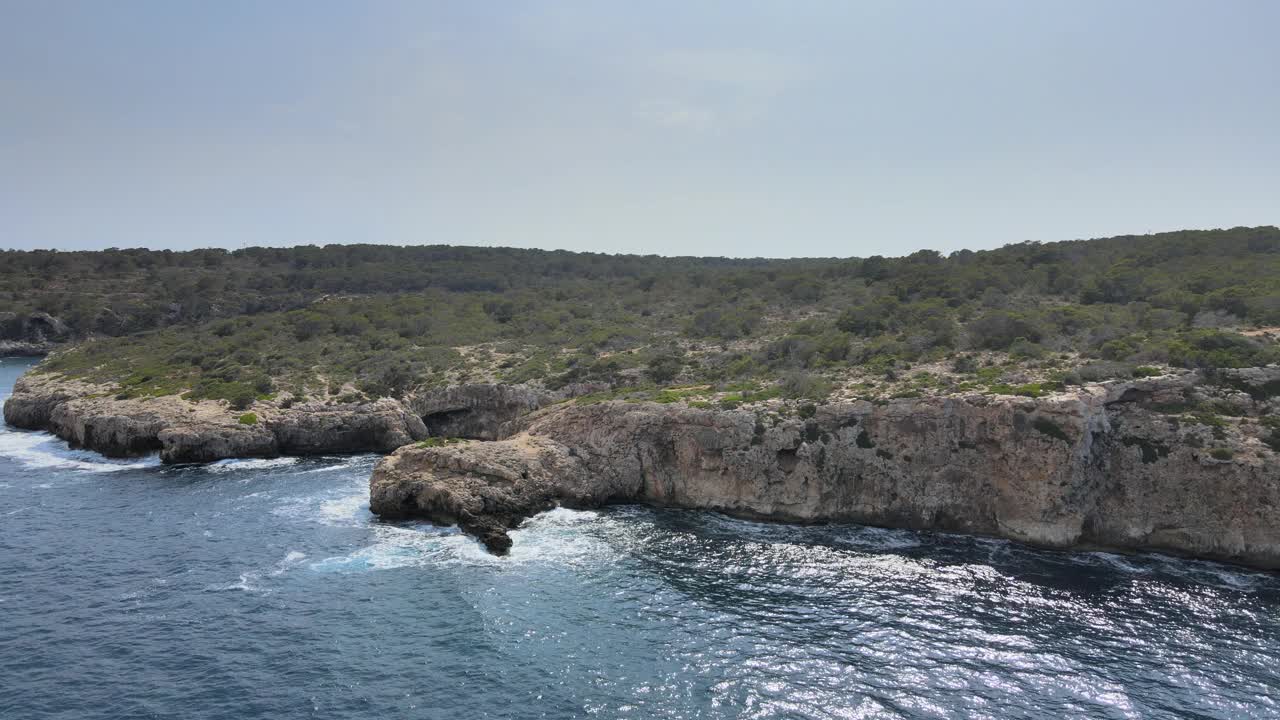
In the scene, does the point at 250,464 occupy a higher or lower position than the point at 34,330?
lower

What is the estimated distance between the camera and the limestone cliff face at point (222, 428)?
2160 inches

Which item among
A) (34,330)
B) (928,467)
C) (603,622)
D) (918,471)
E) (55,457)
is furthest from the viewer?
(34,330)

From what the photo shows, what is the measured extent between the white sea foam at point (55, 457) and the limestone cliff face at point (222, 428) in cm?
95

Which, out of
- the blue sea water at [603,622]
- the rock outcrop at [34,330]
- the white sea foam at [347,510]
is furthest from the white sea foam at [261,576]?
the rock outcrop at [34,330]

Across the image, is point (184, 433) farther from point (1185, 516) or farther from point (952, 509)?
point (1185, 516)

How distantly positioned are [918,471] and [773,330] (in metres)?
33.5

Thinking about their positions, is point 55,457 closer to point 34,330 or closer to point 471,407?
point 471,407

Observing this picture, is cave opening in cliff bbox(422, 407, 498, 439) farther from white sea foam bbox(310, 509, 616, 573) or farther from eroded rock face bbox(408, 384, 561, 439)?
white sea foam bbox(310, 509, 616, 573)

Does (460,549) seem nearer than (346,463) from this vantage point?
Yes

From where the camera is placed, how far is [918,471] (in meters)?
39.7

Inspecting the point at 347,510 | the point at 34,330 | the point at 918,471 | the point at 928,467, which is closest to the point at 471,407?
the point at 347,510

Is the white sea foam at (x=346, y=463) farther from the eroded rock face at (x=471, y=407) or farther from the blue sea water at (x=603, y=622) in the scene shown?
the blue sea water at (x=603, y=622)

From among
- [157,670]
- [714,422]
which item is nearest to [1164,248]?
[714,422]

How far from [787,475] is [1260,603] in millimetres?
20664
